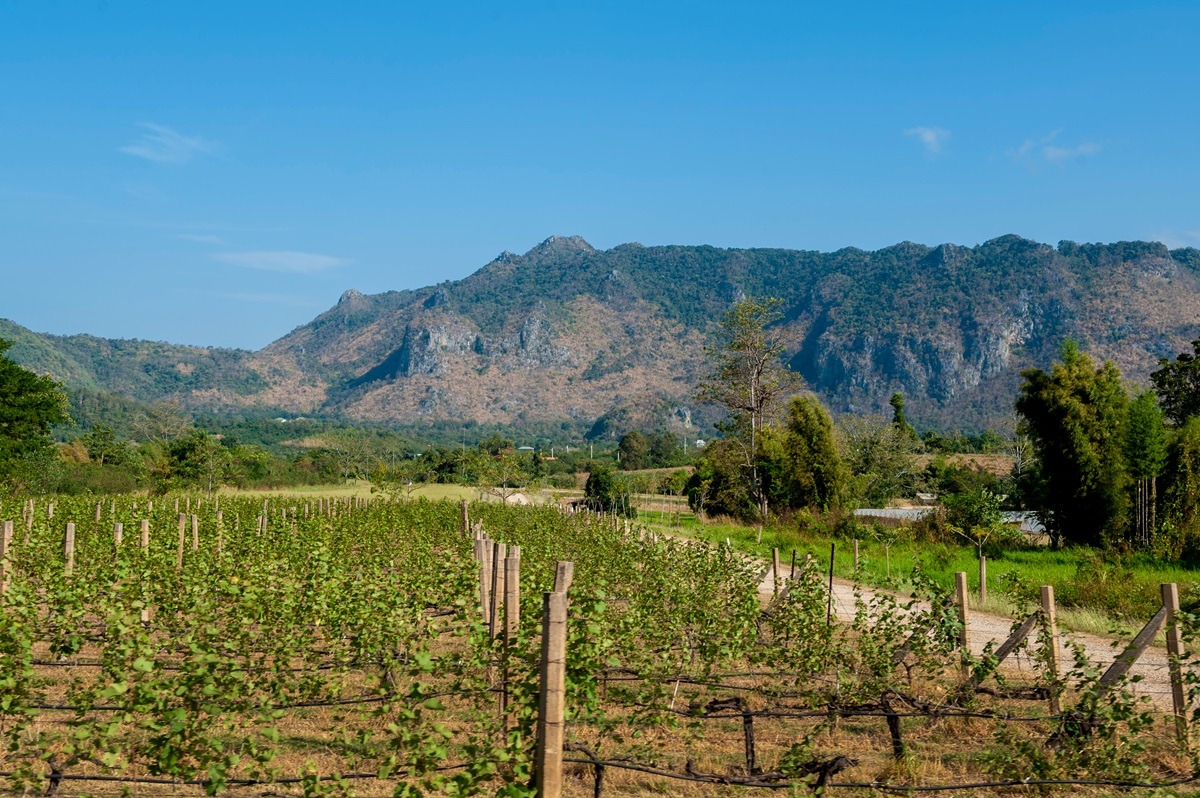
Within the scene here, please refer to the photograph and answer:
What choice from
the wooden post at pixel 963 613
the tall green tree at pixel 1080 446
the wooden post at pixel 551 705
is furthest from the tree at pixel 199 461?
the wooden post at pixel 551 705

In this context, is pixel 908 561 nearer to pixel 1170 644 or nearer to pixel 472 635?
pixel 1170 644

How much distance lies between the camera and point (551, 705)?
4324mm

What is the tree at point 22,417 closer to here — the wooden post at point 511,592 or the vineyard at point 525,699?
the vineyard at point 525,699

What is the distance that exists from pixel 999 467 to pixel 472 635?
2320 inches

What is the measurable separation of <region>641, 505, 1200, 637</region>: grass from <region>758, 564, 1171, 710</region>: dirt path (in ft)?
0.82

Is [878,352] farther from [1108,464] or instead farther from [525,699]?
[525,699]

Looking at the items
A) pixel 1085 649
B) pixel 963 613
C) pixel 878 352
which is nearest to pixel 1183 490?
pixel 1085 649

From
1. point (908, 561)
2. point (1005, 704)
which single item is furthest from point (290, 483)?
point (1005, 704)

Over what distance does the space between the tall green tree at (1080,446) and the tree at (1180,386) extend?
11344 millimetres

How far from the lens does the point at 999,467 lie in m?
58.8

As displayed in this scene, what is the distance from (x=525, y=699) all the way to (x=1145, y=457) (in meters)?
18.8

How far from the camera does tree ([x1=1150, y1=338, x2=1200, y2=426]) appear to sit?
3186 centimetres

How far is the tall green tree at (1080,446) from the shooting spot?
2084 centimetres

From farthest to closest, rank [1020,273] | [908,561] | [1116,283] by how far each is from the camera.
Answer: [1020,273]
[1116,283]
[908,561]
